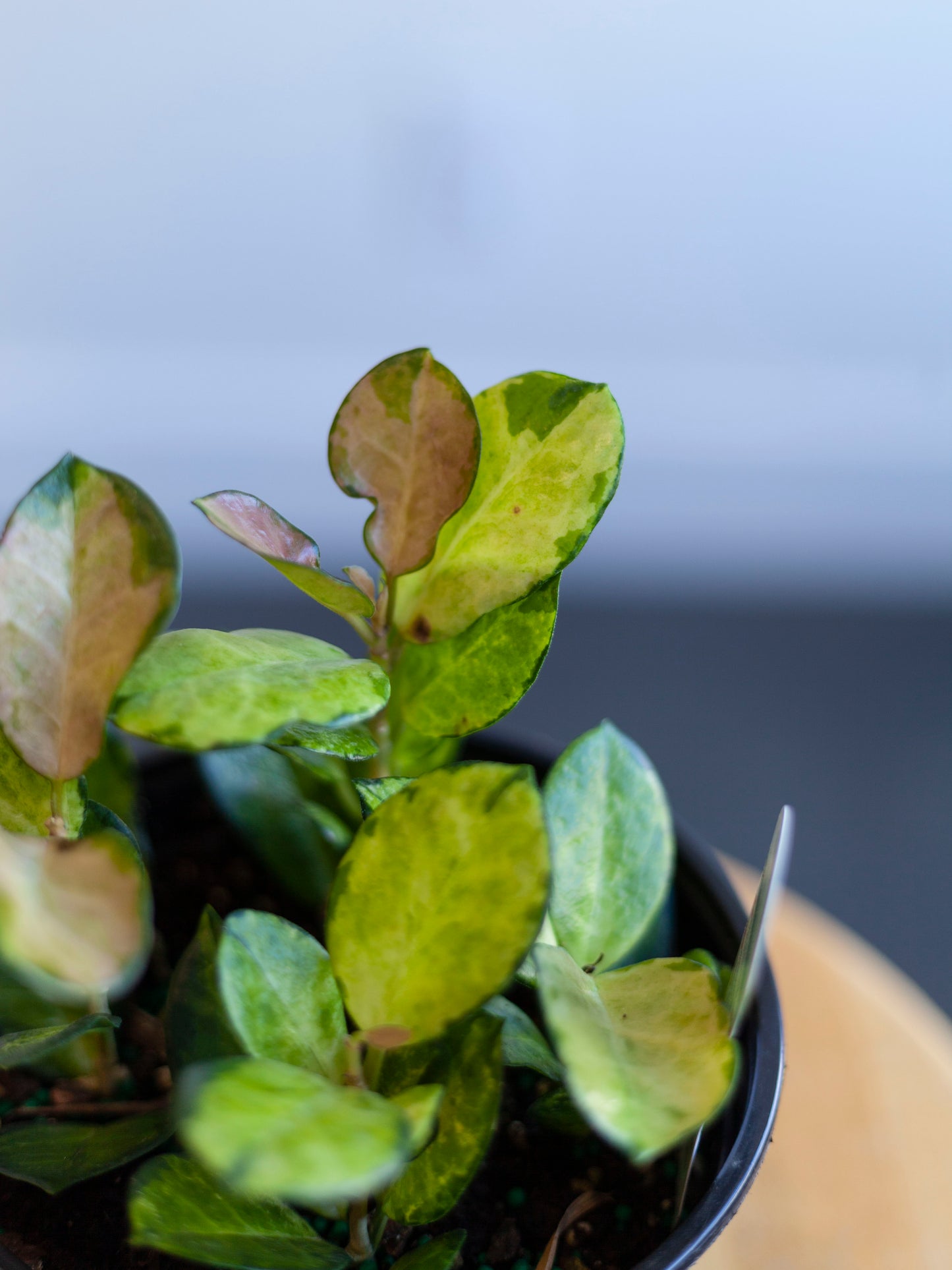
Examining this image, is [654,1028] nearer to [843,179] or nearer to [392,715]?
[392,715]

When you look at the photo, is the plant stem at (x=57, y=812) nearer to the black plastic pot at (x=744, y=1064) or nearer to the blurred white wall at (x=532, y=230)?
the black plastic pot at (x=744, y=1064)

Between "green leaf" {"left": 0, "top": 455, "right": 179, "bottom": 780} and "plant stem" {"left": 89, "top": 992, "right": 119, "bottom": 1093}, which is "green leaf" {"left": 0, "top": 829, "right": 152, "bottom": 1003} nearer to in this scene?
"green leaf" {"left": 0, "top": 455, "right": 179, "bottom": 780}

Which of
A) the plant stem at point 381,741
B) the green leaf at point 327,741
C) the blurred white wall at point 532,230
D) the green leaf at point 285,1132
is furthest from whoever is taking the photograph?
the blurred white wall at point 532,230

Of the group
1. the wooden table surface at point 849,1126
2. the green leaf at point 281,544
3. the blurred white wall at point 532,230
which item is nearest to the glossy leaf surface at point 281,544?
the green leaf at point 281,544

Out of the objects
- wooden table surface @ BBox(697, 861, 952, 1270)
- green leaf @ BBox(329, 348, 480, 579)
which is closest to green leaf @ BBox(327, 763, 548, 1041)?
green leaf @ BBox(329, 348, 480, 579)

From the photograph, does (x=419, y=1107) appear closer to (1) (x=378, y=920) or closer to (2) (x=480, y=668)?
(1) (x=378, y=920)

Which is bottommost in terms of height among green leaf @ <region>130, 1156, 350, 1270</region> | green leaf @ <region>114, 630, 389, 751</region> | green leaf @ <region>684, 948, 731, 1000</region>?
green leaf @ <region>130, 1156, 350, 1270</region>
